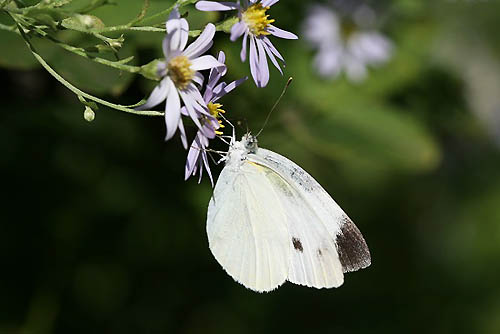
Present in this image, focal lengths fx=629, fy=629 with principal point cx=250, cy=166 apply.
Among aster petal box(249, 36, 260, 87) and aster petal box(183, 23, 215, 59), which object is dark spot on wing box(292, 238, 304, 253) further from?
aster petal box(183, 23, 215, 59)

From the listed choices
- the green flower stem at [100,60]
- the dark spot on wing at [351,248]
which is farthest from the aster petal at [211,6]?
the dark spot on wing at [351,248]

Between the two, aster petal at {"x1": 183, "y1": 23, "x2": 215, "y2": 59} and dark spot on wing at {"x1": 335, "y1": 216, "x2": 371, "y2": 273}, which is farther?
dark spot on wing at {"x1": 335, "y1": 216, "x2": 371, "y2": 273}

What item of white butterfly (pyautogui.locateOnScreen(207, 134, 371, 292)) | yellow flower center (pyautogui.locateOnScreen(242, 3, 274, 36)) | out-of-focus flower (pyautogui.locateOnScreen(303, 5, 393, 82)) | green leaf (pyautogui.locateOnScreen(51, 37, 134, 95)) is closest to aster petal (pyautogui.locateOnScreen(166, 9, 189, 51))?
yellow flower center (pyautogui.locateOnScreen(242, 3, 274, 36))

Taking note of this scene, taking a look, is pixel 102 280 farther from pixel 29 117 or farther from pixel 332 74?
pixel 332 74

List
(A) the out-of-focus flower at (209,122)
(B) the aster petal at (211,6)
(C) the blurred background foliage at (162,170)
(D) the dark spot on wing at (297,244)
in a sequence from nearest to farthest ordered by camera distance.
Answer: (B) the aster petal at (211,6) → (A) the out-of-focus flower at (209,122) → (D) the dark spot on wing at (297,244) → (C) the blurred background foliage at (162,170)

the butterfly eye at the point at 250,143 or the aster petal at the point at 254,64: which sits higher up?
A: the butterfly eye at the point at 250,143

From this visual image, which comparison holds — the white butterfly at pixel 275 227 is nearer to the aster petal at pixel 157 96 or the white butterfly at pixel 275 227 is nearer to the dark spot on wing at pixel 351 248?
the dark spot on wing at pixel 351 248
